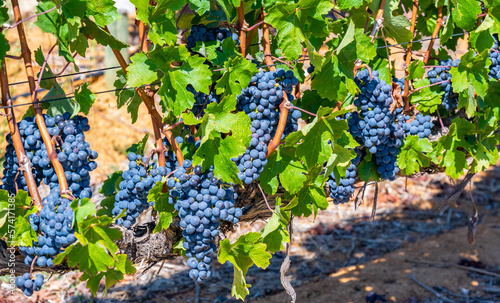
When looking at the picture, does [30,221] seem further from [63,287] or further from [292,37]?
[63,287]

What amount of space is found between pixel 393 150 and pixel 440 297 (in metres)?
1.93

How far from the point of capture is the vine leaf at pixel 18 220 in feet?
5.93

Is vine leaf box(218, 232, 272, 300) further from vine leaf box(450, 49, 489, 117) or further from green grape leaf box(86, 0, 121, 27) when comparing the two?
vine leaf box(450, 49, 489, 117)

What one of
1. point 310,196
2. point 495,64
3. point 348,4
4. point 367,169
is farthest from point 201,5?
point 495,64

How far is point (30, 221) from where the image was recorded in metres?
1.86

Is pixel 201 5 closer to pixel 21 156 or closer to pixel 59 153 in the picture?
pixel 59 153

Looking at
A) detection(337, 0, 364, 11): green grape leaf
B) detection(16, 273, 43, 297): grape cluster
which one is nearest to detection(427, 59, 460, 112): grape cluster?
detection(337, 0, 364, 11): green grape leaf

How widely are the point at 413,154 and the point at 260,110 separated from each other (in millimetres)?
850

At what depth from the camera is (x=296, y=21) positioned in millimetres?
1783

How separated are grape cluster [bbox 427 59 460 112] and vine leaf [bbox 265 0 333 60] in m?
0.83

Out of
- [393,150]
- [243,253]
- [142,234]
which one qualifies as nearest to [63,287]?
[142,234]

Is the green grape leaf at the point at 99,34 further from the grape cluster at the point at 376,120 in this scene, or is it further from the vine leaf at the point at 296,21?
the grape cluster at the point at 376,120

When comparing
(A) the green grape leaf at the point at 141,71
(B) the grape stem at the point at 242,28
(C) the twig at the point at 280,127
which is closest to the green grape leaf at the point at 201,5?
(B) the grape stem at the point at 242,28

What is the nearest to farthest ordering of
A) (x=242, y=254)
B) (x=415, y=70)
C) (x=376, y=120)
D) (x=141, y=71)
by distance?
(x=141, y=71), (x=242, y=254), (x=376, y=120), (x=415, y=70)
